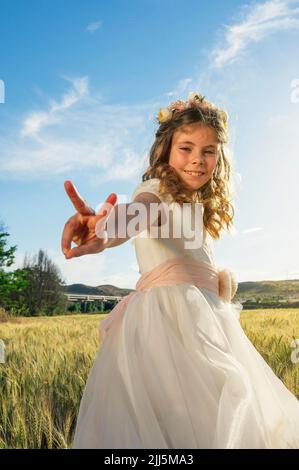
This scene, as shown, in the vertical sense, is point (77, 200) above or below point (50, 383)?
above

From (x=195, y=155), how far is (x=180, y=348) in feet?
2.69

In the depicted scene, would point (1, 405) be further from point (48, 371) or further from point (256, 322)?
point (256, 322)

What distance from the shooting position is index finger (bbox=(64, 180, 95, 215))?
159 cm

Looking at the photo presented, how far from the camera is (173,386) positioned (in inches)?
78.3

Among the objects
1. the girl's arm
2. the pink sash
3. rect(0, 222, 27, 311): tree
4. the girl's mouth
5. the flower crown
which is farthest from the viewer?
rect(0, 222, 27, 311): tree

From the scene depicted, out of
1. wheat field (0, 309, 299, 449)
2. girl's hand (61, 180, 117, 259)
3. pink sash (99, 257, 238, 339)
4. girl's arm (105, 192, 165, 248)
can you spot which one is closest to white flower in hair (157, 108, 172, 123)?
girl's arm (105, 192, 165, 248)

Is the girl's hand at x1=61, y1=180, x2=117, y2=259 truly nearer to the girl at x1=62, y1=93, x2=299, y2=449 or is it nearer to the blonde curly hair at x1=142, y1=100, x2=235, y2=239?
the girl at x1=62, y1=93, x2=299, y2=449

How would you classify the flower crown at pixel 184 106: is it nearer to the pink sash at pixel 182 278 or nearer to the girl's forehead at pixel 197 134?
the girl's forehead at pixel 197 134

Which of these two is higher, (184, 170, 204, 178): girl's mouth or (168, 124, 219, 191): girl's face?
(168, 124, 219, 191): girl's face

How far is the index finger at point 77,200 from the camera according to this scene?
5.21 feet

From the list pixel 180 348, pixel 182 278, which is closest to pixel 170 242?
pixel 182 278

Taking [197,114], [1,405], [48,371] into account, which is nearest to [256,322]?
[48,371]

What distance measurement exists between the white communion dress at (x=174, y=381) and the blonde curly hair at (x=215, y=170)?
0.17 meters

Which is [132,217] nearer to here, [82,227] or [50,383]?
[82,227]
